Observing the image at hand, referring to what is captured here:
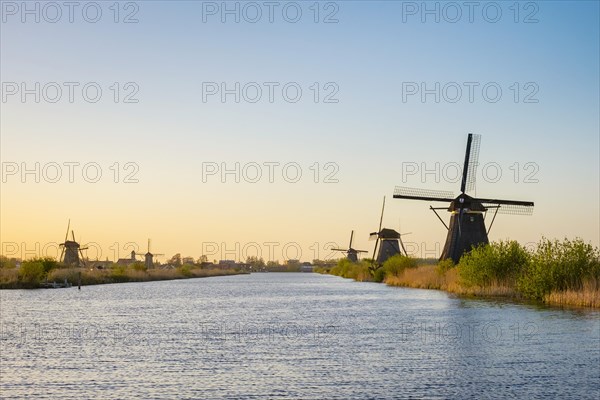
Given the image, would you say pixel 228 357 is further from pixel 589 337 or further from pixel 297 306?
pixel 297 306

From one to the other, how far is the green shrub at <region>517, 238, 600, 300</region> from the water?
5.27 meters

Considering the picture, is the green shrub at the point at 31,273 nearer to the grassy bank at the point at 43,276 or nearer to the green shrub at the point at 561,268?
the grassy bank at the point at 43,276

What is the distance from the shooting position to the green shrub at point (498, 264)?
5353 centimetres

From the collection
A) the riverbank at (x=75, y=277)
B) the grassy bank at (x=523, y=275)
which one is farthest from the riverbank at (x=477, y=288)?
the riverbank at (x=75, y=277)

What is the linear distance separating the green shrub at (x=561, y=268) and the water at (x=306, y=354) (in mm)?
5271

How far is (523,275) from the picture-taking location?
51.7 metres

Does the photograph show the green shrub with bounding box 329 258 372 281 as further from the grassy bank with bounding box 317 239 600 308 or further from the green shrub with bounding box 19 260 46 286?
the green shrub with bounding box 19 260 46 286

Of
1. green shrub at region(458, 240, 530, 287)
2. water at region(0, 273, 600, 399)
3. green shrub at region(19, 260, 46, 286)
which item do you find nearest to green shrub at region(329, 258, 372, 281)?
green shrub at region(19, 260, 46, 286)

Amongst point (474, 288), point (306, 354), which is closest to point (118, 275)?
point (474, 288)

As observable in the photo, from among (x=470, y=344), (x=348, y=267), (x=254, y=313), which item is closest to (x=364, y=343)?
(x=470, y=344)

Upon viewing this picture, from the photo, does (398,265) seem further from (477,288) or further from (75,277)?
(75,277)

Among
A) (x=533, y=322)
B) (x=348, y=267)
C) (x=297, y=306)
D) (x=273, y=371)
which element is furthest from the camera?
(x=348, y=267)

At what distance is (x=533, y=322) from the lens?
113 ft

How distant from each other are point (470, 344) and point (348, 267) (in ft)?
372
